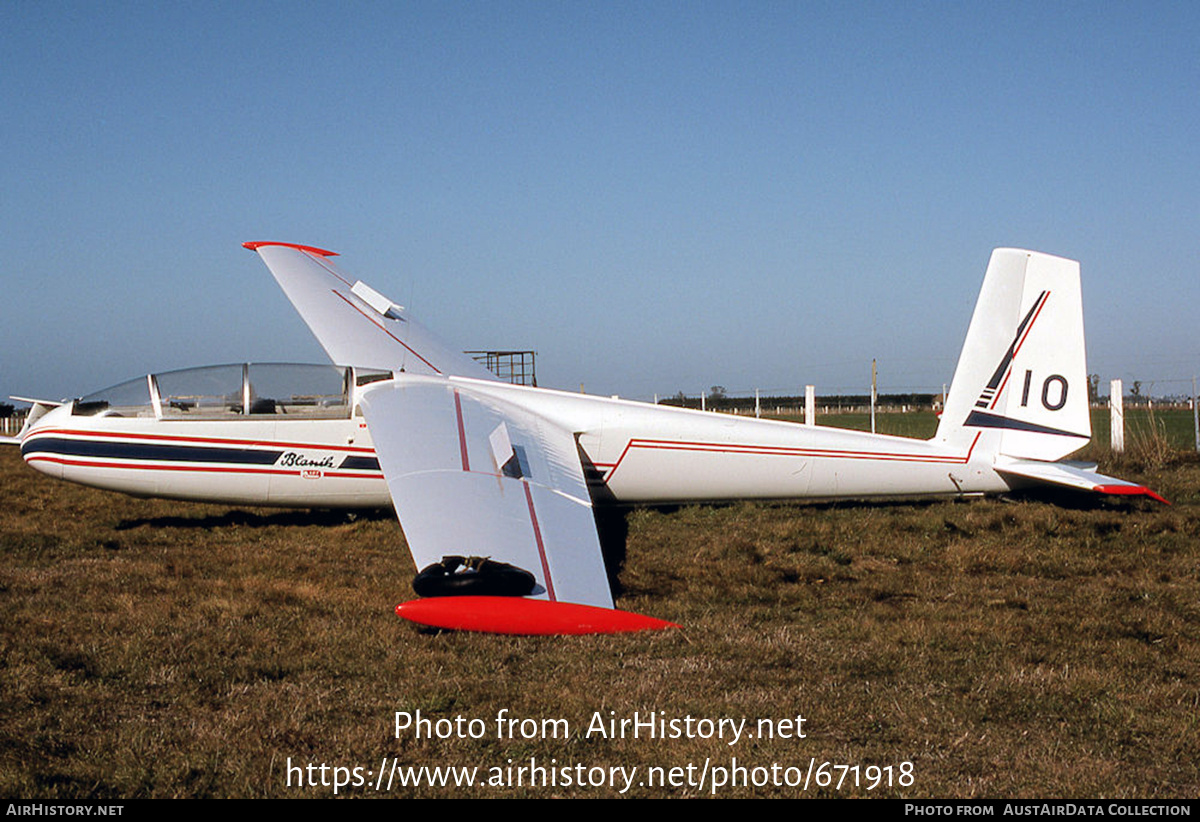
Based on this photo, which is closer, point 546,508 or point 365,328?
point 546,508

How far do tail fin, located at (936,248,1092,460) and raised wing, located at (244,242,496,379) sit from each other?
641 centimetres

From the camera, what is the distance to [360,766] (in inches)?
138

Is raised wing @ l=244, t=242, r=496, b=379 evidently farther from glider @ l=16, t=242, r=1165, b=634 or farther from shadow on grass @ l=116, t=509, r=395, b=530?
shadow on grass @ l=116, t=509, r=395, b=530

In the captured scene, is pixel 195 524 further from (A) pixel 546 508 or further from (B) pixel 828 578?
(B) pixel 828 578

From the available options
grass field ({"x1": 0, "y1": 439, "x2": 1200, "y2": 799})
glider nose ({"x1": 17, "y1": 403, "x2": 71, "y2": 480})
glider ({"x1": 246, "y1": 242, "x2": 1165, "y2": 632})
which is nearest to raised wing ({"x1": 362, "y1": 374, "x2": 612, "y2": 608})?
glider ({"x1": 246, "y1": 242, "x2": 1165, "y2": 632})

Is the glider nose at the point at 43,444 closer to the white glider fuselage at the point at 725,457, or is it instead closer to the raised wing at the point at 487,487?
the raised wing at the point at 487,487

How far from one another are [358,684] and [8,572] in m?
4.45

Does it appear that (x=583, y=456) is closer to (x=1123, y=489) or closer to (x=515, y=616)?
(x=515, y=616)

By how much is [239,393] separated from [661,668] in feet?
21.7

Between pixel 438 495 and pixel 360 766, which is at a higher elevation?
pixel 438 495

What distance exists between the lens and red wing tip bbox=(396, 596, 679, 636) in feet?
14.6

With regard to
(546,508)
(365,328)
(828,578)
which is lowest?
(828,578)

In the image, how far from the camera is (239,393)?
30.9 ft
